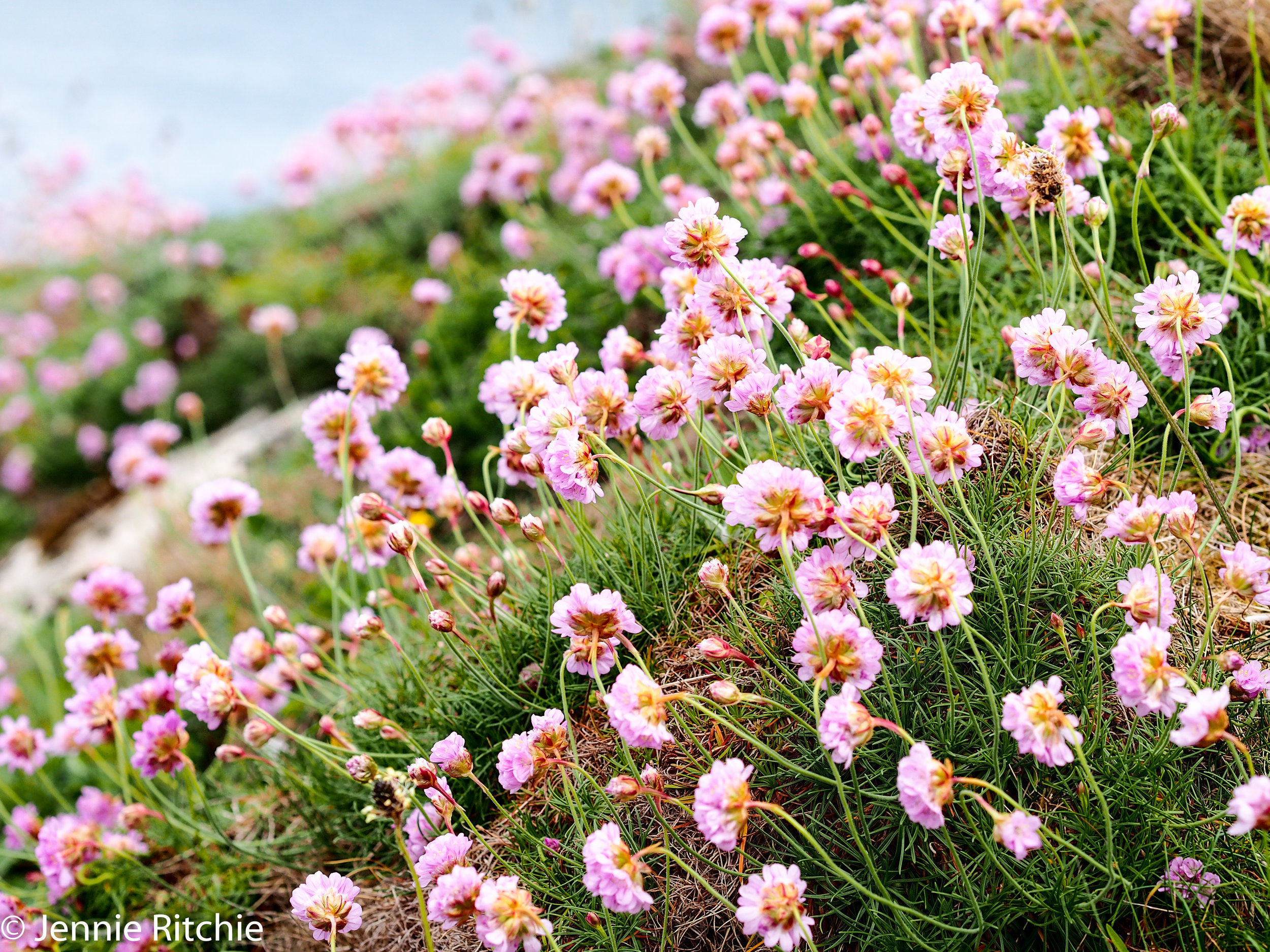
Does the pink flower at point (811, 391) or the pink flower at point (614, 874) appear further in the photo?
the pink flower at point (811, 391)

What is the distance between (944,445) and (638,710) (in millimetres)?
701

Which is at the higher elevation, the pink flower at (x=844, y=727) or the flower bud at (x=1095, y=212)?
the flower bud at (x=1095, y=212)

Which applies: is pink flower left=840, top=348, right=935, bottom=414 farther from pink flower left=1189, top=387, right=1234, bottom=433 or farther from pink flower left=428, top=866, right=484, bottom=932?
pink flower left=428, top=866, right=484, bottom=932

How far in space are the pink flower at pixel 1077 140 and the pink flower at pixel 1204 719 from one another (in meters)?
1.29

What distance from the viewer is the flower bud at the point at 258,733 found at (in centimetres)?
216

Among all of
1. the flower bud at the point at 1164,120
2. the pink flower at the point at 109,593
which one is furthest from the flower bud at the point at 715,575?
the pink flower at the point at 109,593

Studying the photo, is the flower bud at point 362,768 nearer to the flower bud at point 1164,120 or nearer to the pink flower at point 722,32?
the flower bud at point 1164,120

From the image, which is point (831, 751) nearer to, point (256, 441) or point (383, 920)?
point (383, 920)

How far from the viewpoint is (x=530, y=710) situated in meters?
2.14

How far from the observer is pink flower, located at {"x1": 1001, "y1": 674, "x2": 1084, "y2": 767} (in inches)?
53.9

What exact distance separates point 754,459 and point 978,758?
37.6 inches

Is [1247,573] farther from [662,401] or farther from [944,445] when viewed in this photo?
[662,401]

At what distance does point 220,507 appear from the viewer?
103 inches

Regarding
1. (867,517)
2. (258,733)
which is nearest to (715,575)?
(867,517)
